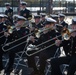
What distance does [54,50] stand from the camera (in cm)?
770

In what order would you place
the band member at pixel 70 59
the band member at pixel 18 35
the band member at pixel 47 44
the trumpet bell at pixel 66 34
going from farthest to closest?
the band member at pixel 18 35, the band member at pixel 47 44, the trumpet bell at pixel 66 34, the band member at pixel 70 59

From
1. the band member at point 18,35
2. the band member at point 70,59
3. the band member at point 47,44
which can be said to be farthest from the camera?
the band member at point 18,35

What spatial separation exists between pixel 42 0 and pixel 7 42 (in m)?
16.8

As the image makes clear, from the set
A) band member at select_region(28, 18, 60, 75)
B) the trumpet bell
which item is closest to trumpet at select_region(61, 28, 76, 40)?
the trumpet bell

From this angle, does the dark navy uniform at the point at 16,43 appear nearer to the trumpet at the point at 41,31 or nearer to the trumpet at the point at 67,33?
the trumpet at the point at 41,31

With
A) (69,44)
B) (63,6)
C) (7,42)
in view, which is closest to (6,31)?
(7,42)

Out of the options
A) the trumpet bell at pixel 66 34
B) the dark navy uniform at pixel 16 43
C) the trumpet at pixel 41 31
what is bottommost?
the dark navy uniform at pixel 16 43

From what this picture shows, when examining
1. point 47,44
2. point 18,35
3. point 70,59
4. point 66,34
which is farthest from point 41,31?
point 70,59

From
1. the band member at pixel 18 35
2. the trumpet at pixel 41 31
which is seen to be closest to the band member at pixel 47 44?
the trumpet at pixel 41 31

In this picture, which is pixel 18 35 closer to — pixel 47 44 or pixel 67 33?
pixel 47 44

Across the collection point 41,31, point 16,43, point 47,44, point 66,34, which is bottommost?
point 16,43

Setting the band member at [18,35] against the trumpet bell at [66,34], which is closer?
the trumpet bell at [66,34]

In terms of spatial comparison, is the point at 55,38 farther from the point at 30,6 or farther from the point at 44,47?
the point at 30,6

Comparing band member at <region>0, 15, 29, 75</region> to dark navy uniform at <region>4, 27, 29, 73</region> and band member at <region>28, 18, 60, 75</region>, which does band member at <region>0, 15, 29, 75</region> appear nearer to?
dark navy uniform at <region>4, 27, 29, 73</region>
